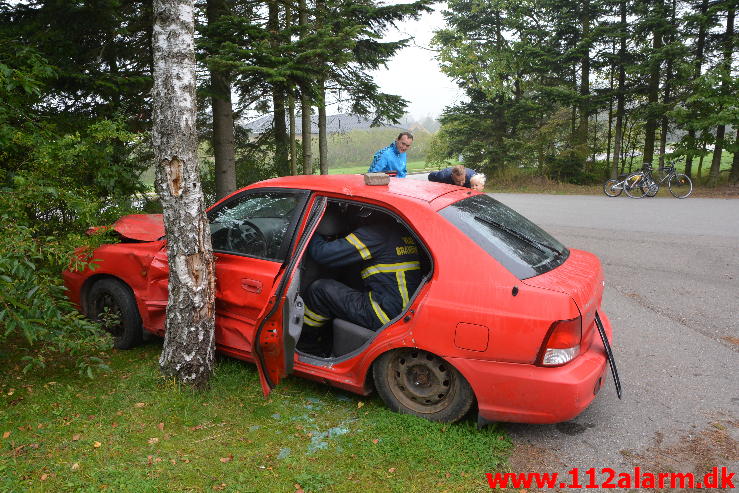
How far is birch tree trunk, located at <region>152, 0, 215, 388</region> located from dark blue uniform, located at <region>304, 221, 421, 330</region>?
32.6 inches

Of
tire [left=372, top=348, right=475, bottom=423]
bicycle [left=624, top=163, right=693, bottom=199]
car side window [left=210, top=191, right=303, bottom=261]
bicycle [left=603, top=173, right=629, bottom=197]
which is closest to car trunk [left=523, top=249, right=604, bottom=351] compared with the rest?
tire [left=372, top=348, right=475, bottom=423]

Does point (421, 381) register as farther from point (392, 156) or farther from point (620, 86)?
point (620, 86)

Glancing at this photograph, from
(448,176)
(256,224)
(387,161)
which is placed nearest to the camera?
(256,224)

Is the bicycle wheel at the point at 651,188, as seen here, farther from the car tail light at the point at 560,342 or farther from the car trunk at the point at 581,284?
the car tail light at the point at 560,342

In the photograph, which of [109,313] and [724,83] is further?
[724,83]

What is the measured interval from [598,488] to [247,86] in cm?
713

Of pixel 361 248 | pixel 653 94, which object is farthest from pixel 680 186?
pixel 361 248

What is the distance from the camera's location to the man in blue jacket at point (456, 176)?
222 inches

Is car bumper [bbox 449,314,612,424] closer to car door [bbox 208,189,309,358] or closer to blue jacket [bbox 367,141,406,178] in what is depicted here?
car door [bbox 208,189,309,358]

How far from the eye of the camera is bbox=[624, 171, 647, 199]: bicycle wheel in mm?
15883

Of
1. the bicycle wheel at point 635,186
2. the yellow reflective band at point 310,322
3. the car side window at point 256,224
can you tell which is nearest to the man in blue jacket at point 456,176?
the car side window at point 256,224

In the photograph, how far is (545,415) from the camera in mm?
2930

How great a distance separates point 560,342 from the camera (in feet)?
9.34

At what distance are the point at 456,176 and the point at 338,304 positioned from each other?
255 cm
